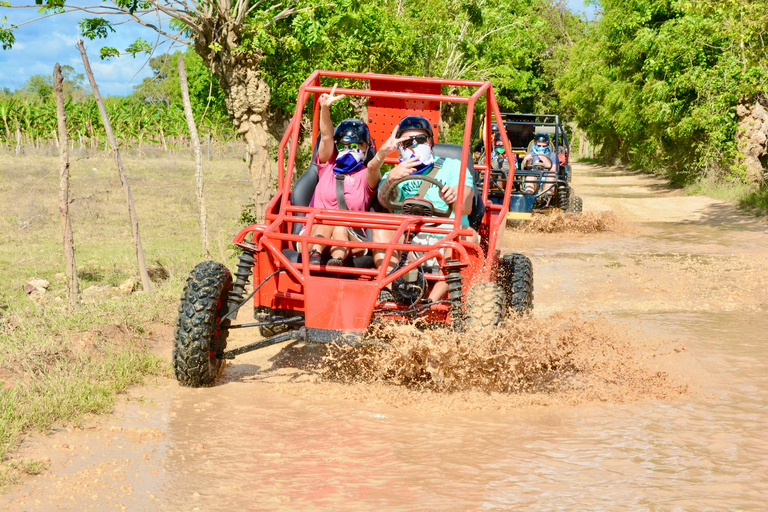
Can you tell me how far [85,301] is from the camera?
7.74 meters

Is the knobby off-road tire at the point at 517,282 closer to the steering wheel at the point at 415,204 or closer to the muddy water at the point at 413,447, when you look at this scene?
the steering wheel at the point at 415,204

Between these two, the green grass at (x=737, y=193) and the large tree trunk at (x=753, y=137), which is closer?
the green grass at (x=737, y=193)

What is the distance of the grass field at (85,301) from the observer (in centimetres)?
488

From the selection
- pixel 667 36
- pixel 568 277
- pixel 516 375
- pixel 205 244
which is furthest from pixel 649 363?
pixel 667 36

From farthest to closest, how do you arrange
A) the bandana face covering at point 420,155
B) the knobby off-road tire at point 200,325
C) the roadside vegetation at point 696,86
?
the roadside vegetation at point 696,86 < the bandana face covering at point 420,155 < the knobby off-road tire at point 200,325

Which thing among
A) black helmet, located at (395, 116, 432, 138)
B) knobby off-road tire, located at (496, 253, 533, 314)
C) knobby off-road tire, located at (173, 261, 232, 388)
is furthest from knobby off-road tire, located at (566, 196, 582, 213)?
knobby off-road tire, located at (173, 261, 232, 388)

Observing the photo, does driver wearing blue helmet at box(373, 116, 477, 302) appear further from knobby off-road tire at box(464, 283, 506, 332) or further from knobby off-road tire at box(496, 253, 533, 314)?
knobby off-road tire at box(464, 283, 506, 332)

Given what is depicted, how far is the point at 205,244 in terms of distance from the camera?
9.48 meters

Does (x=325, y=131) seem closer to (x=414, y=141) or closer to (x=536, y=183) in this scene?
(x=414, y=141)

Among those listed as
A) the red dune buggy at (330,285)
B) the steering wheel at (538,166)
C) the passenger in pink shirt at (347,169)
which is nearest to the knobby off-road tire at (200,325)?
the red dune buggy at (330,285)

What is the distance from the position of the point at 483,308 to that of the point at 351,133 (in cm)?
198

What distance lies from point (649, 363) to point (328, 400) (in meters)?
2.48

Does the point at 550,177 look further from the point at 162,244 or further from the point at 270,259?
the point at 270,259

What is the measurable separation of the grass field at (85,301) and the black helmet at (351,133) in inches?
87.1
